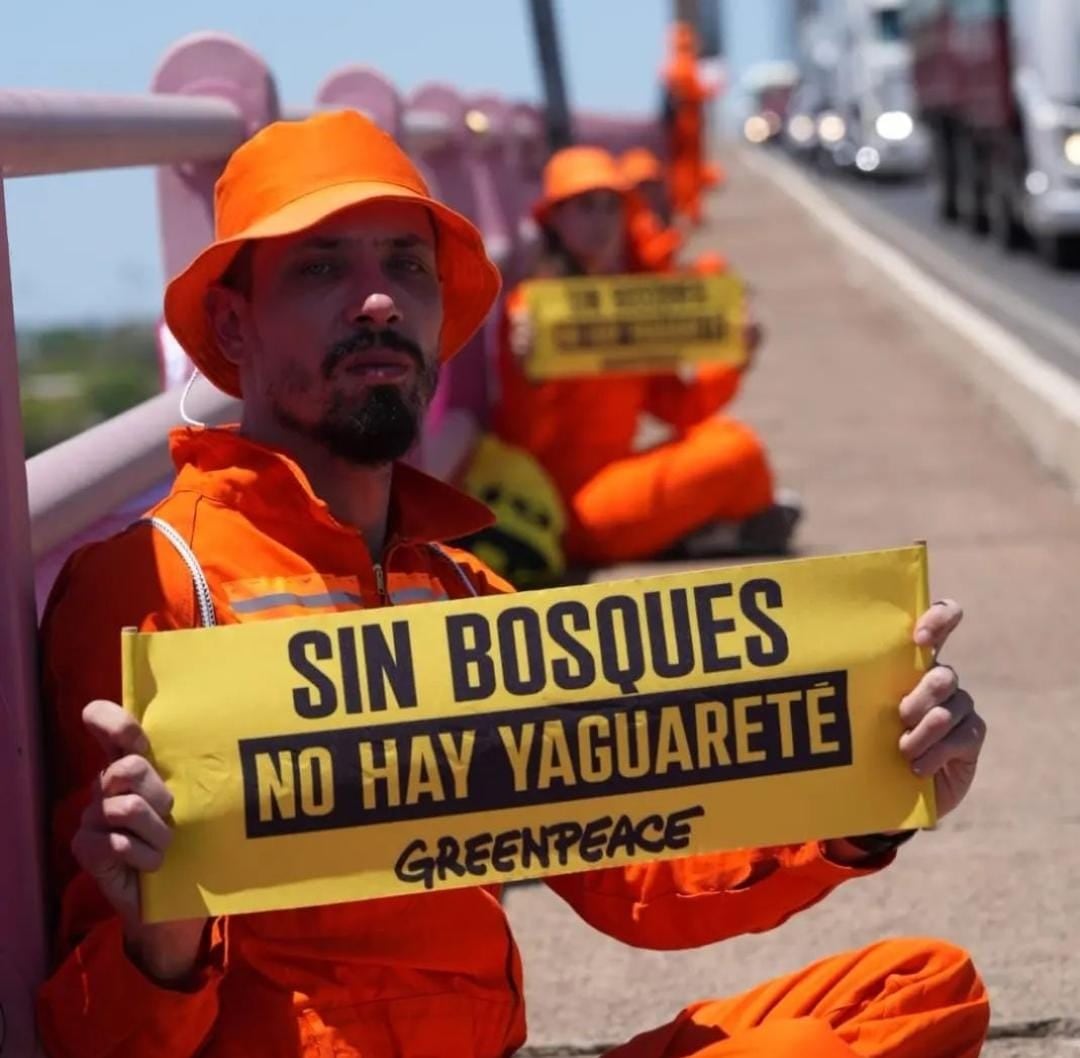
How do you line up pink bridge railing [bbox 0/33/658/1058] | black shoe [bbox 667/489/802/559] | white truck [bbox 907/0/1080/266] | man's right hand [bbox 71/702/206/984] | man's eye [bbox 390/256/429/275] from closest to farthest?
man's right hand [bbox 71/702/206/984], pink bridge railing [bbox 0/33/658/1058], man's eye [bbox 390/256/429/275], black shoe [bbox 667/489/802/559], white truck [bbox 907/0/1080/266]

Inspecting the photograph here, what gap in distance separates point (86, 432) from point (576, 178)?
5173 millimetres

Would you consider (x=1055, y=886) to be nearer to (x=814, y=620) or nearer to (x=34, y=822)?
(x=814, y=620)

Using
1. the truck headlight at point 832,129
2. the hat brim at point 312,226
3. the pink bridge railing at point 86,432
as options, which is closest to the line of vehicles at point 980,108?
the truck headlight at point 832,129

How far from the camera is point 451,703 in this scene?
8.64 ft

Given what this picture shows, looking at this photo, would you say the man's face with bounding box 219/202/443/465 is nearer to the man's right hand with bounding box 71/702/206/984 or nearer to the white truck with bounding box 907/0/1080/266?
the man's right hand with bounding box 71/702/206/984

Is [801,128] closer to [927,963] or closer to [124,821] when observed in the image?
[927,963]

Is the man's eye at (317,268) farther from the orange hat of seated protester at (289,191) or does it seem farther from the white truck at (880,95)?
the white truck at (880,95)

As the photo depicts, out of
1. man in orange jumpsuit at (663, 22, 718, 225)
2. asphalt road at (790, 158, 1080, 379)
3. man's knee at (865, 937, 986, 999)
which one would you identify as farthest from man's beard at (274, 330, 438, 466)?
man in orange jumpsuit at (663, 22, 718, 225)

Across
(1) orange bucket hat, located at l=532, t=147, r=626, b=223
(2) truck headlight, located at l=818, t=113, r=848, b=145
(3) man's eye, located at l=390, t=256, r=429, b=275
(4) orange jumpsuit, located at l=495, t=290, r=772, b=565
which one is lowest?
(2) truck headlight, located at l=818, t=113, r=848, b=145

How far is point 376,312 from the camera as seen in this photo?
113 inches

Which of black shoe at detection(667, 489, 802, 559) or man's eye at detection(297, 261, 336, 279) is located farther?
black shoe at detection(667, 489, 802, 559)

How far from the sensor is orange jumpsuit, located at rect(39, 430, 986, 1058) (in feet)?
8.83

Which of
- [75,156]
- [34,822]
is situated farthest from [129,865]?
[75,156]

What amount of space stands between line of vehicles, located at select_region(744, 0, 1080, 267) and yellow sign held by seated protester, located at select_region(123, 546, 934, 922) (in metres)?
14.7
